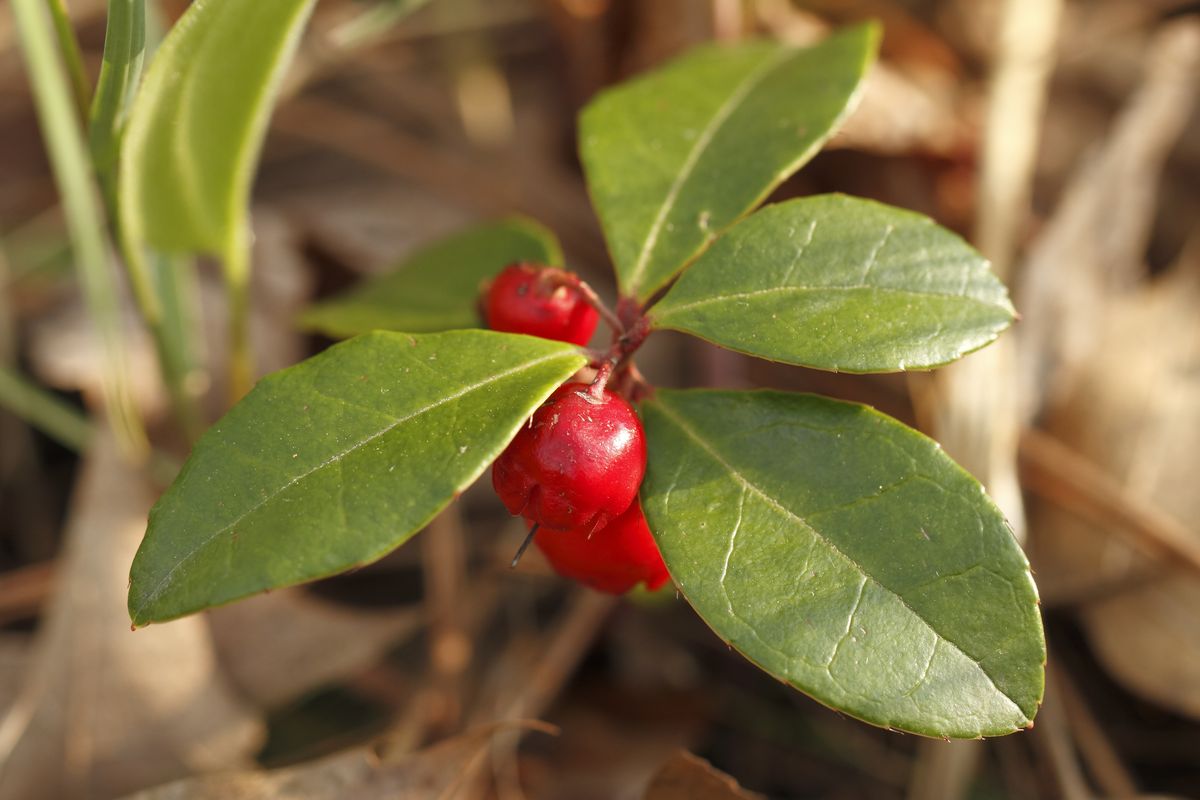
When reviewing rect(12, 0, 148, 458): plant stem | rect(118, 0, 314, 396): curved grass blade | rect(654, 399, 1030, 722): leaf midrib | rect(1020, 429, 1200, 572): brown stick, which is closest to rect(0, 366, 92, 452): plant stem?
rect(12, 0, 148, 458): plant stem

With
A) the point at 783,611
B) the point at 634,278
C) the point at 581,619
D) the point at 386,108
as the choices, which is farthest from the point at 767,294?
the point at 386,108

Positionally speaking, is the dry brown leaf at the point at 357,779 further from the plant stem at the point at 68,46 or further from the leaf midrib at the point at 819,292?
the plant stem at the point at 68,46

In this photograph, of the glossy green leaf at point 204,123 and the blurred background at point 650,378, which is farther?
the blurred background at point 650,378

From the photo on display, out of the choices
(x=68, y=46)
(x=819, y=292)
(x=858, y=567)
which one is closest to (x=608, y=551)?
(x=858, y=567)

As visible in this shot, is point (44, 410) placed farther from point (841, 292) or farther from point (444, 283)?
point (841, 292)

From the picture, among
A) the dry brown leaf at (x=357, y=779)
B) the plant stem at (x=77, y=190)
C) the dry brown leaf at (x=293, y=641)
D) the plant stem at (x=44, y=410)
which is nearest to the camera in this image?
the dry brown leaf at (x=357, y=779)

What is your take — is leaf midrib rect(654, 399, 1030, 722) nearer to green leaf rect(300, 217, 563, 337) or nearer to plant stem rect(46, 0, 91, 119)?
green leaf rect(300, 217, 563, 337)

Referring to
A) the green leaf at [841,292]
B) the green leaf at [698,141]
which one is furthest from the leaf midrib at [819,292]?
the green leaf at [698,141]
